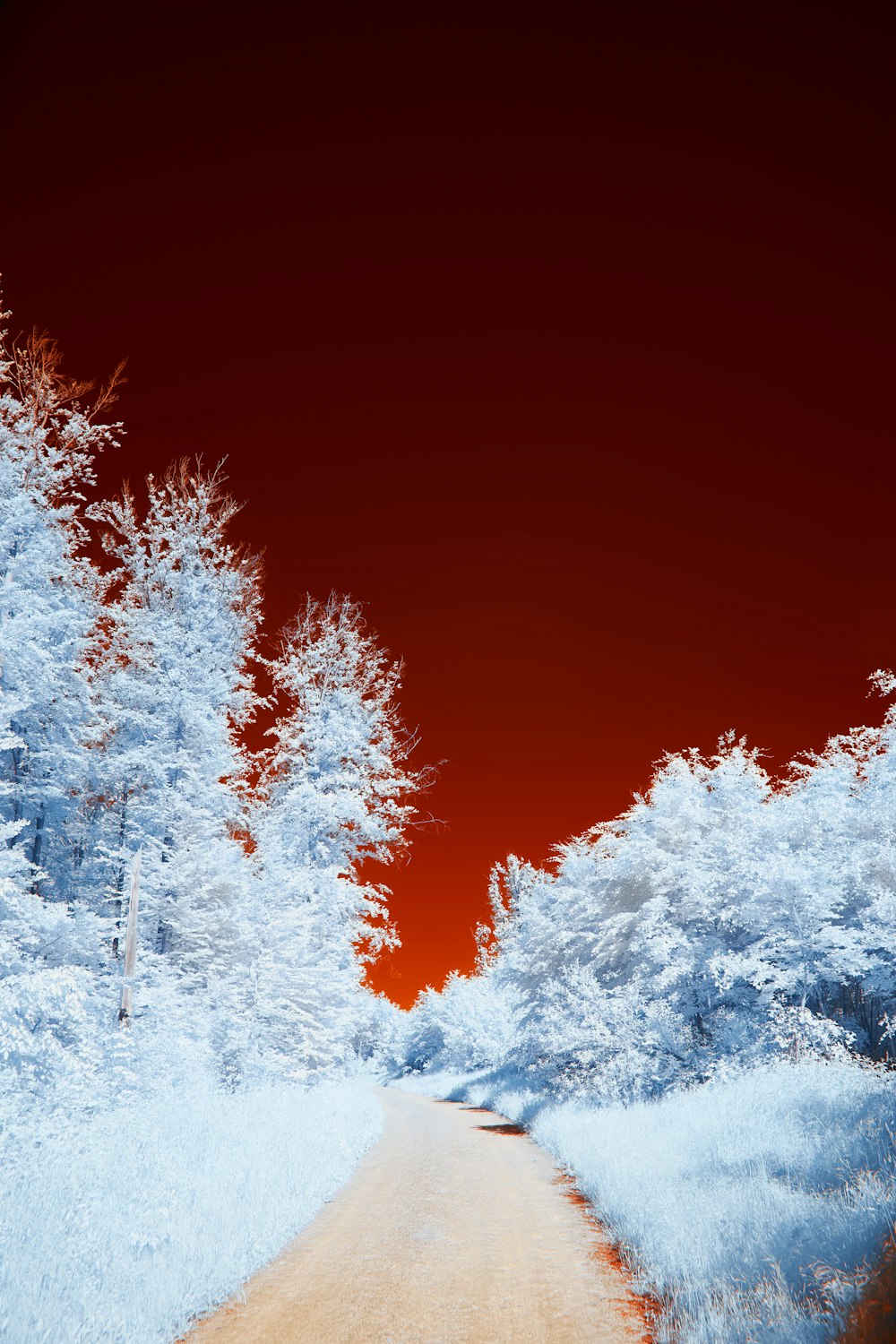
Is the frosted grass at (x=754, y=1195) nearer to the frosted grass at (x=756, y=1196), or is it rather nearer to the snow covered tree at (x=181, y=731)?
the frosted grass at (x=756, y=1196)

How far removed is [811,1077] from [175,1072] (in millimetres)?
13154

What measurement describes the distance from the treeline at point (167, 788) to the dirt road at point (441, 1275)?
664 cm

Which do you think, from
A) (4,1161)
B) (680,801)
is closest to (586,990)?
(680,801)

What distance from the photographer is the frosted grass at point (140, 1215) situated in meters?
5.72

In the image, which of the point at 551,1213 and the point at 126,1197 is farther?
the point at 551,1213

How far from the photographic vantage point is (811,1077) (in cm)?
1259

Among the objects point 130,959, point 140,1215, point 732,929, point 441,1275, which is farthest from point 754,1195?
point 130,959

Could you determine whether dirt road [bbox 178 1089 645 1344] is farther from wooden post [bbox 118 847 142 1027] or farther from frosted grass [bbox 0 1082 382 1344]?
wooden post [bbox 118 847 142 1027]

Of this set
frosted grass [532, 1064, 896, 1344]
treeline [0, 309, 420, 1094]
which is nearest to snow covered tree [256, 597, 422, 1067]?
treeline [0, 309, 420, 1094]

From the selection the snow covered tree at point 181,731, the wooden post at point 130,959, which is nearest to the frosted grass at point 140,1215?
the wooden post at point 130,959

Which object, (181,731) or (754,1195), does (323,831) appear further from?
(754,1195)

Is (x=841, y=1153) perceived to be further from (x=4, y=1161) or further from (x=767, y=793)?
(x=767, y=793)

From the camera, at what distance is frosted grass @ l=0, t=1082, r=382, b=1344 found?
5719 mm

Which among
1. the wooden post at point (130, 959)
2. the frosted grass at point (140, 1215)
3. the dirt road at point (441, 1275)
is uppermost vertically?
the wooden post at point (130, 959)
